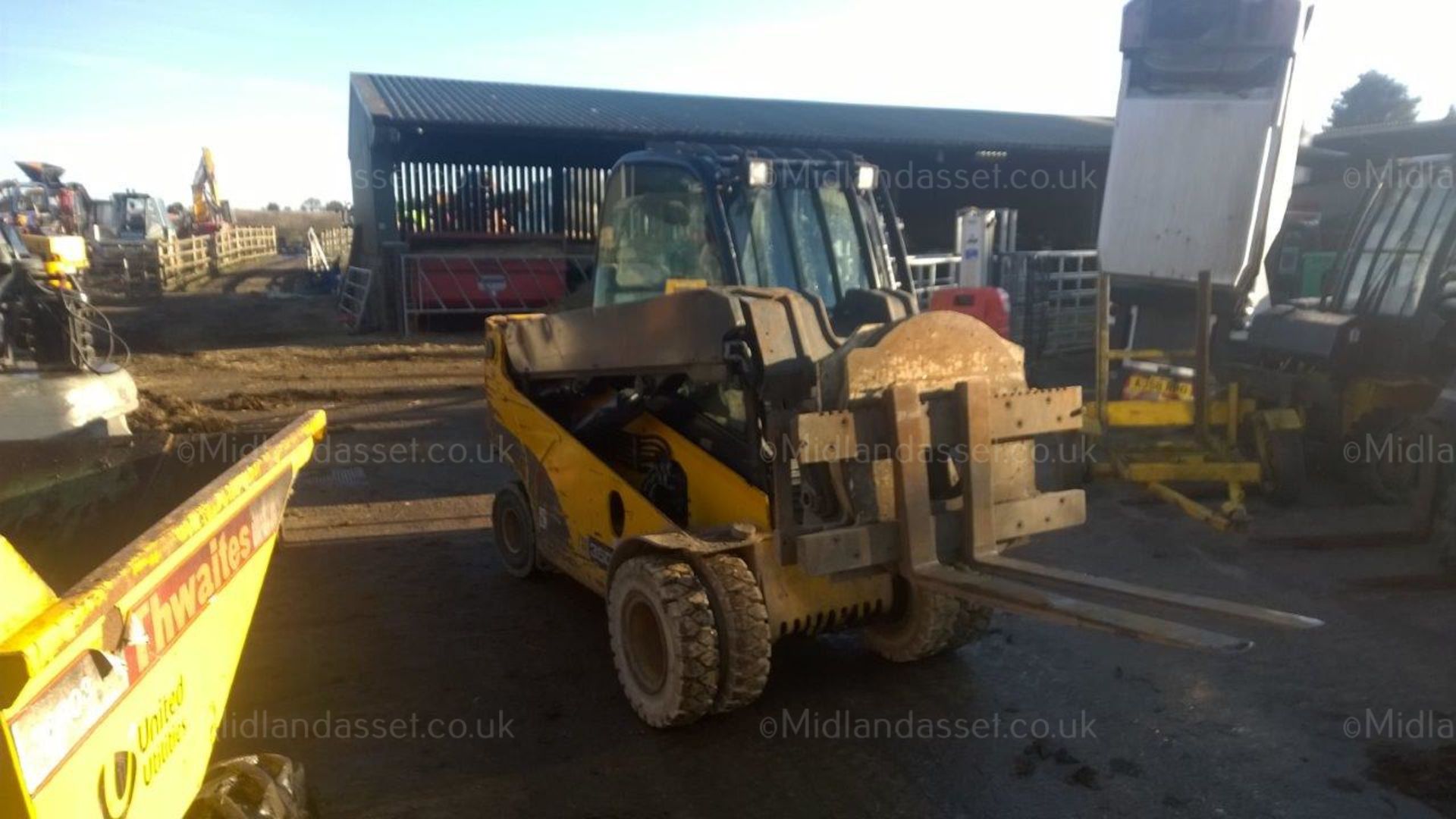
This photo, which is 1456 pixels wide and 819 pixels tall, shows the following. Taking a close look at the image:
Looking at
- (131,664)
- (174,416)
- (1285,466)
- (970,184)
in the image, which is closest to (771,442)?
(131,664)

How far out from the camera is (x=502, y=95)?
2181 centimetres

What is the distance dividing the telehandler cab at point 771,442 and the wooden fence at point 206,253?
959 inches

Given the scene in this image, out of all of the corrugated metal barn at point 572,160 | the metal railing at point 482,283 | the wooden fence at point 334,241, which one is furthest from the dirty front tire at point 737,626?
the wooden fence at point 334,241

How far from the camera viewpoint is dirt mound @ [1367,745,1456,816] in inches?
147

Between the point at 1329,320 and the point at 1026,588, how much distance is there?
601cm

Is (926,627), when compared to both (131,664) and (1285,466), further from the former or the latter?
(1285,466)

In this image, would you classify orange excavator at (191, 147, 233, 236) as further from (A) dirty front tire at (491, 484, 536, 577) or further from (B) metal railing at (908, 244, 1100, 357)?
(A) dirty front tire at (491, 484, 536, 577)

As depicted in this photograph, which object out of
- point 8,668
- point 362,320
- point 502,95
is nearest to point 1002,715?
point 8,668

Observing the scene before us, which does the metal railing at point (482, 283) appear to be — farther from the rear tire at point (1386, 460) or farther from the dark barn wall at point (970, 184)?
the rear tire at point (1386, 460)

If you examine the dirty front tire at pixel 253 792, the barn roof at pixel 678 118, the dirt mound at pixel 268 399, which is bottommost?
the dirt mound at pixel 268 399

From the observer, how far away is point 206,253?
3103 cm

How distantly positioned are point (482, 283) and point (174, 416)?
823cm

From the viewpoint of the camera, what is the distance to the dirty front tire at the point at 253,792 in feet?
8.60

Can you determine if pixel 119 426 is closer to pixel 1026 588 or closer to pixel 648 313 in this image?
pixel 648 313
